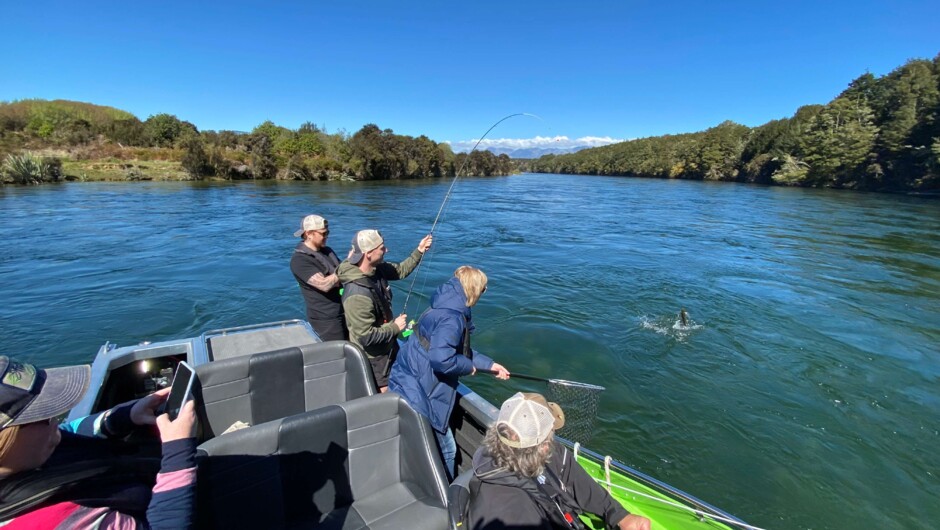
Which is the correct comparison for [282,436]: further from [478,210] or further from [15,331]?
[478,210]

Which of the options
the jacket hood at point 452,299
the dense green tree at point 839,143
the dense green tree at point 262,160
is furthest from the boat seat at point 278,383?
the dense green tree at point 839,143

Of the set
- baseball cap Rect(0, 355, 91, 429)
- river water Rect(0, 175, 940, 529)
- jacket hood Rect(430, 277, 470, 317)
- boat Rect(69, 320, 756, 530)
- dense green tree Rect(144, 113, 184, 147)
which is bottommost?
river water Rect(0, 175, 940, 529)

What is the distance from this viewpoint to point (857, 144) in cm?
4950

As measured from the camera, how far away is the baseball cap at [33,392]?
1192mm

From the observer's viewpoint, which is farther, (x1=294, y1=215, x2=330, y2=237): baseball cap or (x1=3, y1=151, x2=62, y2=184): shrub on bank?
(x1=3, y1=151, x2=62, y2=184): shrub on bank

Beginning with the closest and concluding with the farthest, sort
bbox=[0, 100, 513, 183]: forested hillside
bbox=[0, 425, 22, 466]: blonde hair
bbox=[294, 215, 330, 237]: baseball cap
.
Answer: bbox=[0, 425, 22, 466]: blonde hair, bbox=[294, 215, 330, 237]: baseball cap, bbox=[0, 100, 513, 183]: forested hillside

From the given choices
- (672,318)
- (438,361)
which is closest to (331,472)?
(438,361)

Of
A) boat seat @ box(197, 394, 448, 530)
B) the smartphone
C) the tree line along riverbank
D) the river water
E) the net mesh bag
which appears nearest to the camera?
the smartphone

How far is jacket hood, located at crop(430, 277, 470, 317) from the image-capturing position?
119 inches

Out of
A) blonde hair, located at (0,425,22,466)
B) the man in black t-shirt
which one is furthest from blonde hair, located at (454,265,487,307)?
blonde hair, located at (0,425,22,466)

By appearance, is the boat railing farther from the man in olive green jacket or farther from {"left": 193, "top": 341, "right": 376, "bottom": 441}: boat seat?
the man in olive green jacket

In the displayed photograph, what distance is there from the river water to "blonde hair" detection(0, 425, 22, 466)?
5.46 metres

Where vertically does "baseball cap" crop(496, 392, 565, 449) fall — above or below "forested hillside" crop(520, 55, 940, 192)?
below

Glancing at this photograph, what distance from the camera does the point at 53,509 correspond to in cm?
120
